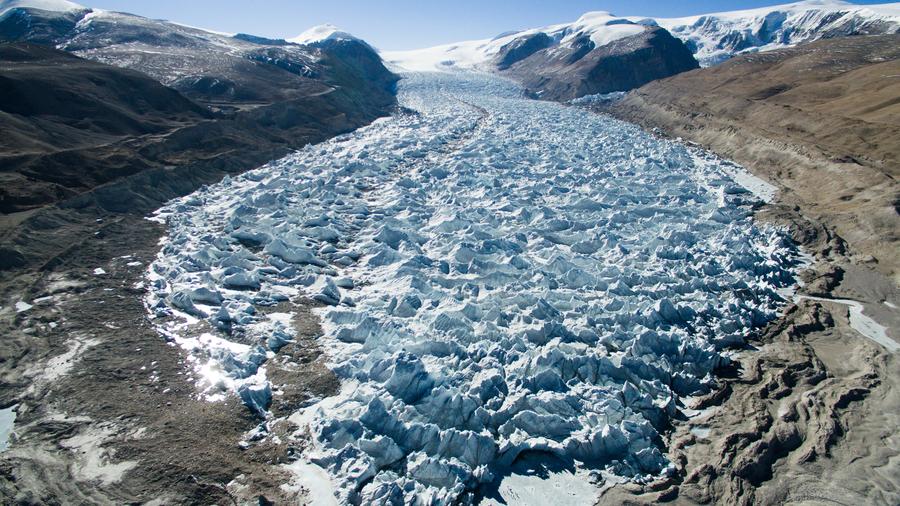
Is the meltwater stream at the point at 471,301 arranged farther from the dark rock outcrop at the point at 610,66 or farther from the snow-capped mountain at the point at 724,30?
the snow-capped mountain at the point at 724,30

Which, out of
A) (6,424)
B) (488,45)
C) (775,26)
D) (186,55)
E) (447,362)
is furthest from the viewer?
(488,45)

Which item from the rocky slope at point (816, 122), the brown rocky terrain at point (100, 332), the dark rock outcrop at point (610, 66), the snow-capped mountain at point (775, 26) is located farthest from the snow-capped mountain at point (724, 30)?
the brown rocky terrain at point (100, 332)

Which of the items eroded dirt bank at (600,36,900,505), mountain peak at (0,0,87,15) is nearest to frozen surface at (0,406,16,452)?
eroded dirt bank at (600,36,900,505)

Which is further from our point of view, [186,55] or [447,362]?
[186,55]

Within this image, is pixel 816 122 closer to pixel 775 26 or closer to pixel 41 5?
pixel 41 5

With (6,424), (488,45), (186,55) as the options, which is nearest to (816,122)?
(6,424)

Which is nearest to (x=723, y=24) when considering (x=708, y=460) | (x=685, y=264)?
(x=685, y=264)
